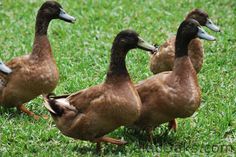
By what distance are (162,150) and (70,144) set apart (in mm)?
1136

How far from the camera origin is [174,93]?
707 cm

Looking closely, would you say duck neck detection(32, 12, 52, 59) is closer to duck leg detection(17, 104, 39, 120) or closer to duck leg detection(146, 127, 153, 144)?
duck leg detection(17, 104, 39, 120)

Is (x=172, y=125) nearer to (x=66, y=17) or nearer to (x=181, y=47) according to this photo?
(x=181, y=47)

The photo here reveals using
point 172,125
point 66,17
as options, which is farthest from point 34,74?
point 172,125

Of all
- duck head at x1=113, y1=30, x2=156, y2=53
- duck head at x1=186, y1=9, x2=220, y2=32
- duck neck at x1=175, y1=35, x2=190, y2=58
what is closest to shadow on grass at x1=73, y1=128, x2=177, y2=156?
duck neck at x1=175, y1=35, x2=190, y2=58

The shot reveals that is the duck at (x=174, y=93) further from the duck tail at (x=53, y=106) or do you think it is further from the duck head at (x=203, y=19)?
the duck head at (x=203, y=19)

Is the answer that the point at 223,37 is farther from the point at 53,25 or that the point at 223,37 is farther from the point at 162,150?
the point at 162,150

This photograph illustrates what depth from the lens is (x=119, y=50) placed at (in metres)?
7.07

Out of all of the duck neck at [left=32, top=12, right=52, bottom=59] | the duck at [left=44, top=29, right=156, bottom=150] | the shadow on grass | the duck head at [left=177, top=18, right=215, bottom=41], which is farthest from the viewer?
the duck neck at [left=32, top=12, right=52, bottom=59]

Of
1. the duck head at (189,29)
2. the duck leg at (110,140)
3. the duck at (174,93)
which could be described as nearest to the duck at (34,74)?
the duck at (174,93)

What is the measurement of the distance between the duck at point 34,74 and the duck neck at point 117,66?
4.79ft

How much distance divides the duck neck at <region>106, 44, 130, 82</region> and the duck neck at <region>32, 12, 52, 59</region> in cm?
168

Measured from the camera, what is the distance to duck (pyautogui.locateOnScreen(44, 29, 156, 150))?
268 inches

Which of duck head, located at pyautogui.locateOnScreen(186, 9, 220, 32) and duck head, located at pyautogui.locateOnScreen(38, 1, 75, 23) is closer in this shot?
duck head, located at pyautogui.locateOnScreen(38, 1, 75, 23)
